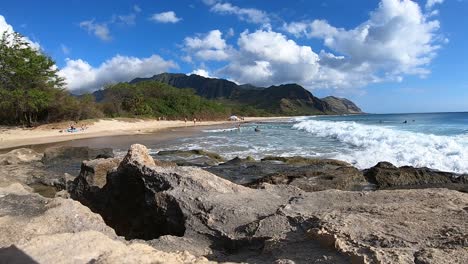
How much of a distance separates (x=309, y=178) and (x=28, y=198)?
7060 mm

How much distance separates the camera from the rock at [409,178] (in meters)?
10.5

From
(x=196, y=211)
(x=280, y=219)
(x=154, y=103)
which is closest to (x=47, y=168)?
(x=196, y=211)

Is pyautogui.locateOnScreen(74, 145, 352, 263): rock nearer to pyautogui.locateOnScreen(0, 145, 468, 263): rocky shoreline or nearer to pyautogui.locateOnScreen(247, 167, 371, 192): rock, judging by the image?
pyautogui.locateOnScreen(0, 145, 468, 263): rocky shoreline

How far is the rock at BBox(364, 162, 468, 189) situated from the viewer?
10.5 m

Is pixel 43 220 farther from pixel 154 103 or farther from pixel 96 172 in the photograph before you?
pixel 154 103

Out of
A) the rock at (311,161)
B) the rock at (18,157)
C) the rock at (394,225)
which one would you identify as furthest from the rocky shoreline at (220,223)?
the rock at (18,157)

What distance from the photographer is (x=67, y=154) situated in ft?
62.1

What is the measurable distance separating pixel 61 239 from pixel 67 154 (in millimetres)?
16156

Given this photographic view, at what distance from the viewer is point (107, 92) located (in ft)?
253

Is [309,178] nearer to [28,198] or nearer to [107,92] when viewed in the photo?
[28,198]

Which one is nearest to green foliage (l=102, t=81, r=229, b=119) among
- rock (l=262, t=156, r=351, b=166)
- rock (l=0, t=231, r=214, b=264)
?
rock (l=262, t=156, r=351, b=166)

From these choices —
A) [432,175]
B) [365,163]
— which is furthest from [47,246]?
[365,163]

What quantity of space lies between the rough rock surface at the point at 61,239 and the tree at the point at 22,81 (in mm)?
Answer: 38252

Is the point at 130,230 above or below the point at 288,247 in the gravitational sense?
below
